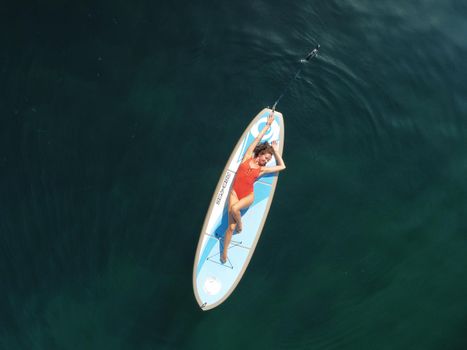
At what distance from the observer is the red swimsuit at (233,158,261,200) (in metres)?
10.1

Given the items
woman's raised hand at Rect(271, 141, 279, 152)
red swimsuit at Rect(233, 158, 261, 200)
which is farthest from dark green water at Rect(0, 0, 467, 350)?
red swimsuit at Rect(233, 158, 261, 200)

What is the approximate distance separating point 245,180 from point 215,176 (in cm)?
113

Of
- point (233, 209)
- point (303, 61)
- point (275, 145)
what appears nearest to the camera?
point (233, 209)

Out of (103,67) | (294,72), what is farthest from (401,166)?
(103,67)

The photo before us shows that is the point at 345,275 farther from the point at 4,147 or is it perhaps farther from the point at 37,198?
the point at 4,147

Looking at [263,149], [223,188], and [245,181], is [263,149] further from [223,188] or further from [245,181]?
[223,188]

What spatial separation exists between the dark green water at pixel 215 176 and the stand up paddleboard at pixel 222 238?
14.7 inches

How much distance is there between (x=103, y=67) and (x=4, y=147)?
274 cm

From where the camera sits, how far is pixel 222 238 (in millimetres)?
10453

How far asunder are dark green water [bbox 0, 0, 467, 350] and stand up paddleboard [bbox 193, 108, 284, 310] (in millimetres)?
375

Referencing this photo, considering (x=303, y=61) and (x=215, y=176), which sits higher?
(x=303, y=61)

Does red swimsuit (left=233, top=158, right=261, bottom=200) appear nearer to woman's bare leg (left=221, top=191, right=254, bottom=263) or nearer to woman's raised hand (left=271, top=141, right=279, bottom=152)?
woman's bare leg (left=221, top=191, right=254, bottom=263)

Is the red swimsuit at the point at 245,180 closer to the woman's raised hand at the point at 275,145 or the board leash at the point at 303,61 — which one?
the woman's raised hand at the point at 275,145

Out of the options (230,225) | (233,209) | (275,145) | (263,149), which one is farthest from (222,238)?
(275,145)
